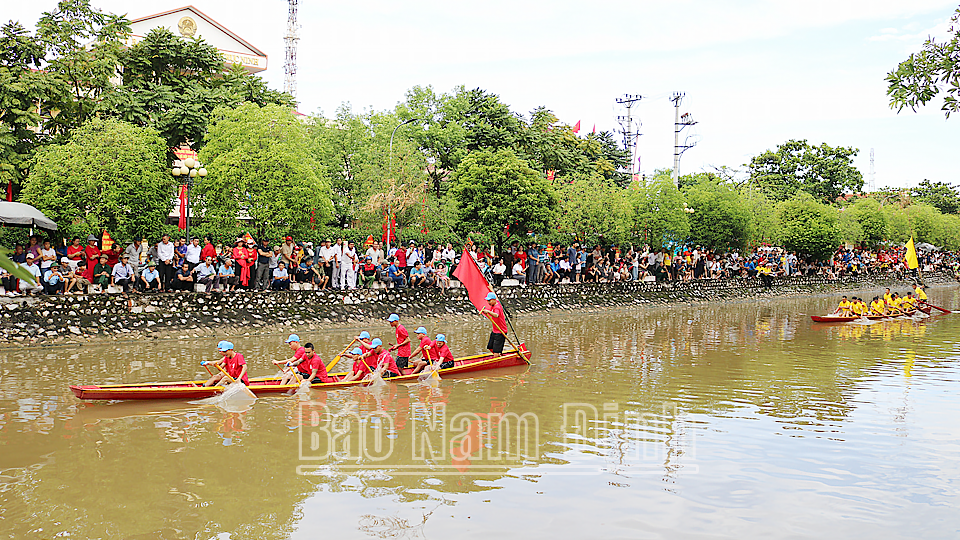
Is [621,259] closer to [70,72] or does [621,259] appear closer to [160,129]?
[160,129]

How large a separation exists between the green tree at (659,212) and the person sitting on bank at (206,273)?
19.6m

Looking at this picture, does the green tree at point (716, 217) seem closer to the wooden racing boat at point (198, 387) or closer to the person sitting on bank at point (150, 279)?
the wooden racing boat at point (198, 387)

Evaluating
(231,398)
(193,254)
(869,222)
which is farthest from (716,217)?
(231,398)

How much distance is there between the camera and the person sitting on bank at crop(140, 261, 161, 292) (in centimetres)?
1925

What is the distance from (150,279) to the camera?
19281mm

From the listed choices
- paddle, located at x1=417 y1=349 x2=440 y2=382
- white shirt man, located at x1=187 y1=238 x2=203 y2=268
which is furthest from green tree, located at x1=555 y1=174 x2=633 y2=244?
paddle, located at x1=417 y1=349 x2=440 y2=382

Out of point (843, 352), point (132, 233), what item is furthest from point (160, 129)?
point (843, 352)

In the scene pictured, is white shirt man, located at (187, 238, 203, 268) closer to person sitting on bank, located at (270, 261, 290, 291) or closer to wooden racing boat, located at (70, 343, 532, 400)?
person sitting on bank, located at (270, 261, 290, 291)

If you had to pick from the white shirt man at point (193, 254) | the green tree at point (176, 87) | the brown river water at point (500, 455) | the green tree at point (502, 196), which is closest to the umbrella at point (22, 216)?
the brown river water at point (500, 455)

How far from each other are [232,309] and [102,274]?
3.38 metres

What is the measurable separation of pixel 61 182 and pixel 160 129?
7.06 meters

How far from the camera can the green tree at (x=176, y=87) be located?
83.7 feet

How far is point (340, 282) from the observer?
22656 millimetres

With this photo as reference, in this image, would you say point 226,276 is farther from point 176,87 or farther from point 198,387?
point 176,87
